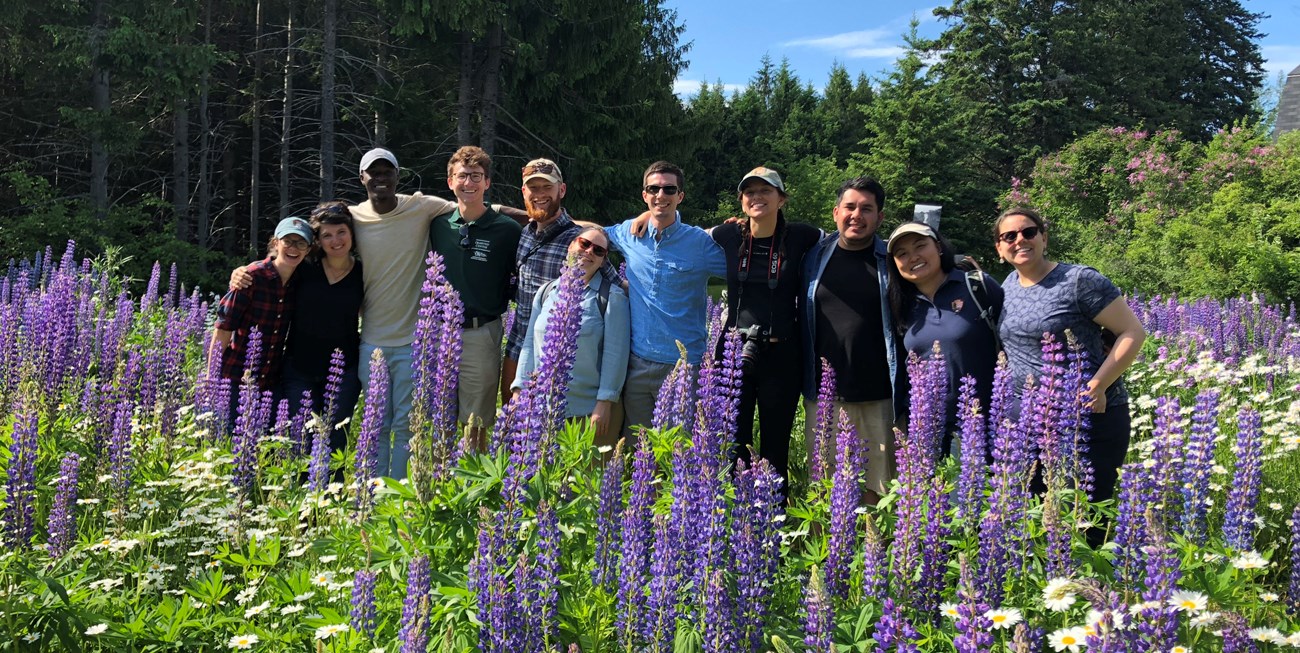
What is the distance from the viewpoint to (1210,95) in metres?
44.7

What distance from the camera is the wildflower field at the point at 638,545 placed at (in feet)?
7.76

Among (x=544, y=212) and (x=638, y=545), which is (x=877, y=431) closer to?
(x=544, y=212)

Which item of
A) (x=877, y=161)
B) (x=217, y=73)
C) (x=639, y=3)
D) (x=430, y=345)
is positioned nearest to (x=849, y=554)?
(x=430, y=345)

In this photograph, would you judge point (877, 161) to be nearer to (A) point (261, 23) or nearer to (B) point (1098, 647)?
(A) point (261, 23)

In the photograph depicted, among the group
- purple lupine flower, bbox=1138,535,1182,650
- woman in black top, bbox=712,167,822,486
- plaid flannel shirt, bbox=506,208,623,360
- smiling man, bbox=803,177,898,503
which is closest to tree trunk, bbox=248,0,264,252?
plaid flannel shirt, bbox=506,208,623,360

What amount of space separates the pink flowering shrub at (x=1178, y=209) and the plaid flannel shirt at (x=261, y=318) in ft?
48.7

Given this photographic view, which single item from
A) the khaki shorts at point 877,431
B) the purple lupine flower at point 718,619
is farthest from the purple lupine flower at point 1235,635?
the khaki shorts at point 877,431

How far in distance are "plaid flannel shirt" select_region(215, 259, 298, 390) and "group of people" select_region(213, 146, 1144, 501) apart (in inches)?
0.5

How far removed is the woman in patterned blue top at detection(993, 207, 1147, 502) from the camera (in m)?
4.15

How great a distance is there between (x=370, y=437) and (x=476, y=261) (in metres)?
1.80

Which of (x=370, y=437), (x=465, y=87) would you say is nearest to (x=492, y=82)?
(x=465, y=87)

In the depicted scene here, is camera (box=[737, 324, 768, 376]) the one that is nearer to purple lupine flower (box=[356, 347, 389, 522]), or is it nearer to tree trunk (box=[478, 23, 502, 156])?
purple lupine flower (box=[356, 347, 389, 522])

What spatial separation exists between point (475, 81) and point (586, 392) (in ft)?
58.6

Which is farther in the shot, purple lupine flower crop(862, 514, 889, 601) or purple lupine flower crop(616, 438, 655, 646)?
purple lupine flower crop(862, 514, 889, 601)
